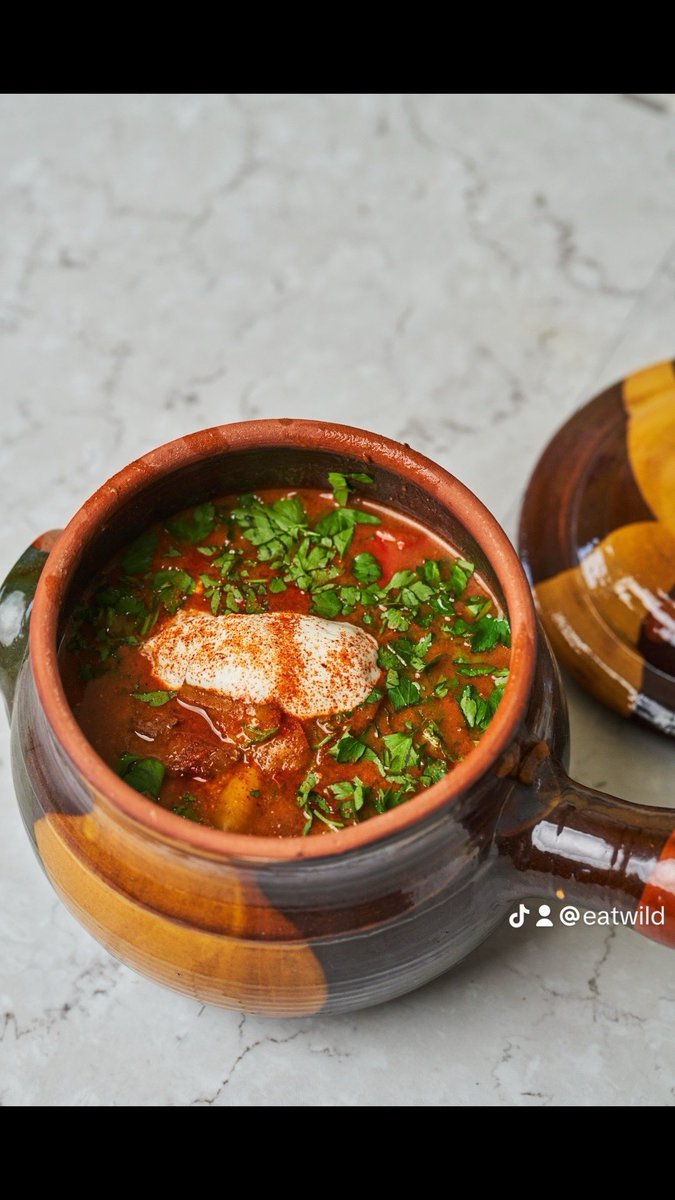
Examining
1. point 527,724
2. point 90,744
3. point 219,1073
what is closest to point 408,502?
point 527,724

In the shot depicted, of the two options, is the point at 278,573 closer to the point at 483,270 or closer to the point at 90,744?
the point at 90,744

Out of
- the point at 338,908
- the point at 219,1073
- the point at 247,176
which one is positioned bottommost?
the point at 219,1073

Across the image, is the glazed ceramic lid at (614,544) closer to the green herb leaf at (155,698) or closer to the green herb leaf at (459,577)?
the green herb leaf at (459,577)

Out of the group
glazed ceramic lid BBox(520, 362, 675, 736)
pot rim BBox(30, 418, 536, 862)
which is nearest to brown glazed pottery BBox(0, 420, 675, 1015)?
pot rim BBox(30, 418, 536, 862)

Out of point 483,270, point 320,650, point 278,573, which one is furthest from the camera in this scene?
point 483,270

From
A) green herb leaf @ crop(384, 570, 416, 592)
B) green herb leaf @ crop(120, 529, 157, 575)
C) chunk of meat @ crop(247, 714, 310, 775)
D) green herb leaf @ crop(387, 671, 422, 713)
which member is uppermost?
green herb leaf @ crop(384, 570, 416, 592)

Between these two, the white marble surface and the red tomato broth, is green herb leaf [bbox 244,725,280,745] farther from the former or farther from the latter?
the white marble surface
